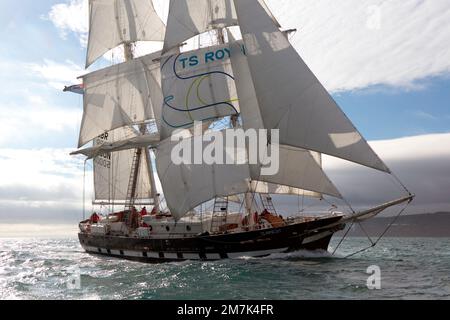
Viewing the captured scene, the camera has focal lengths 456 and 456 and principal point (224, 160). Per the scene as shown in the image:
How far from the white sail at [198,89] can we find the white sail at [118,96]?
31.1ft

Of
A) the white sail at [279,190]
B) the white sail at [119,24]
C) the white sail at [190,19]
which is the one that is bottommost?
the white sail at [279,190]

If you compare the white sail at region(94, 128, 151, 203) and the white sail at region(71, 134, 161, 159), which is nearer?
the white sail at region(71, 134, 161, 159)

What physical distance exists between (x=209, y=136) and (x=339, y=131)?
1038cm

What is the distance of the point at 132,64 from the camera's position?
150 feet

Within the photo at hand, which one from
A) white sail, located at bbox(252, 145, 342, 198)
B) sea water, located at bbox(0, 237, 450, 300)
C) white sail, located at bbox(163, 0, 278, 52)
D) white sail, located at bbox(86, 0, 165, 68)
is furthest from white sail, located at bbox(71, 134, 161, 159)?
sea water, located at bbox(0, 237, 450, 300)

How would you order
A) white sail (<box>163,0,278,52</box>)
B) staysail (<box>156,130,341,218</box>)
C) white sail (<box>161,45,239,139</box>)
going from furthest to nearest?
white sail (<box>163,0,278,52</box>)
white sail (<box>161,45,239,139</box>)
staysail (<box>156,130,341,218</box>)

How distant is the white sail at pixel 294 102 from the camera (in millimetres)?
24938

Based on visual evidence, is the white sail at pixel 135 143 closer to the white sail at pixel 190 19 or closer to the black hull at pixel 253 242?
the white sail at pixel 190 19

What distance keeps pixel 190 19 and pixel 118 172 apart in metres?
21.5

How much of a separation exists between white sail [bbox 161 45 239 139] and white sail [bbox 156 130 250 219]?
1.49m

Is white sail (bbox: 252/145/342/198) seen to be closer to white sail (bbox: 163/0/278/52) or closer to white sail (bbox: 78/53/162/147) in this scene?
white sail (bbox: 163/0/278/52)

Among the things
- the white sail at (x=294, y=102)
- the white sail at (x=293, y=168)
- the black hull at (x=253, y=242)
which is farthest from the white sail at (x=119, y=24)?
the black hull at (x=253, y=242)

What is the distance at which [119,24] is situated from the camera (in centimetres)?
4716

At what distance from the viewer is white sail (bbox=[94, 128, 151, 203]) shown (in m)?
49.2
